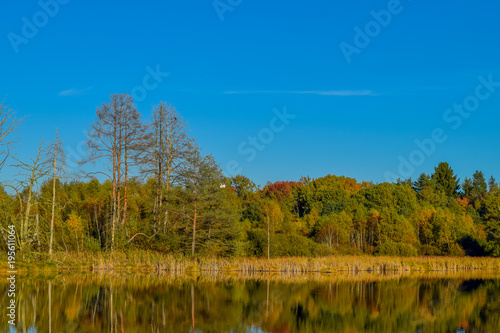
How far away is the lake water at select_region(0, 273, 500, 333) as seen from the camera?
551 inches

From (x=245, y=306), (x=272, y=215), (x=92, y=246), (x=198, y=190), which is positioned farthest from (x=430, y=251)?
(x=245, y=306)

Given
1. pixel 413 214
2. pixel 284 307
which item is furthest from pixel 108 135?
pixel 413 214

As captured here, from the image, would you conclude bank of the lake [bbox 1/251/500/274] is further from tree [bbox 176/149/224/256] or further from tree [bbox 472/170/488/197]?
tree [bbox 472/170/488/197]

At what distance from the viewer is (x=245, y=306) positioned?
17281 mm

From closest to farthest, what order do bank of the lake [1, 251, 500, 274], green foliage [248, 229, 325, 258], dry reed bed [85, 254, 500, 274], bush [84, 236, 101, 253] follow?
bank of the lake [1, 251, 500, 274] < dry reed bed [85, 254, 500, 274] < bush [84, 236, 101, 253] < green foliage [248, 229, 325, 258]

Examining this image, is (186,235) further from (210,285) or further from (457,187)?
(457,187)

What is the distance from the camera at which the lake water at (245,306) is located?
45.9ft

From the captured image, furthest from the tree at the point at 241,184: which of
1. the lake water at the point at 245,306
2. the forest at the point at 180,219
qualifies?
the lake water at the point at 245,306

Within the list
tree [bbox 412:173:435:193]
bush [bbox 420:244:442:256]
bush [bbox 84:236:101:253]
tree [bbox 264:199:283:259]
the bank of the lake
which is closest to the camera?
the bank of the lake

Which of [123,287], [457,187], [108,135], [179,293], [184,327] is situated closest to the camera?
[184,327]

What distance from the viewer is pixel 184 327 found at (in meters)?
13.6

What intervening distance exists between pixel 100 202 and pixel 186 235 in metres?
11.4

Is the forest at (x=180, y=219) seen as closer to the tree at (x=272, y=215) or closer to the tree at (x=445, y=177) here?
the tree at (x=272, y=215)

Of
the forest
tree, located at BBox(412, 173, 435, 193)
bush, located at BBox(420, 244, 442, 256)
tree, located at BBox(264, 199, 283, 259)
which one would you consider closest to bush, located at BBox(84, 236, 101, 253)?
the forest
